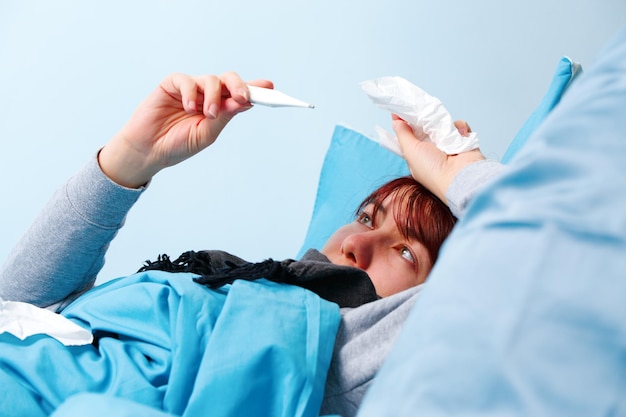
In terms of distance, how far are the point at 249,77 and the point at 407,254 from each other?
1168mm

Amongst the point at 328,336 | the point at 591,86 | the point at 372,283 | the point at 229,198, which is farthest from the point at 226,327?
the point at 229,198

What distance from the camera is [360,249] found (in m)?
1.01

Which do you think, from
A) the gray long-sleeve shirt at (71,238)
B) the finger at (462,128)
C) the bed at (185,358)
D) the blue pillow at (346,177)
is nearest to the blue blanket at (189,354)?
the bed at (185,358)

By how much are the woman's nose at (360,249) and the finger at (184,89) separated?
0.26 meters

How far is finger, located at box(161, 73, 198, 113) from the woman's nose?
0.85 ft

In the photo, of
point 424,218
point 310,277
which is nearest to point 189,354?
point 310,277

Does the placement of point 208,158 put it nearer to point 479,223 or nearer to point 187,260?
point 187,260

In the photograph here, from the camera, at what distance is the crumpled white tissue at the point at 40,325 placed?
2.79 ft

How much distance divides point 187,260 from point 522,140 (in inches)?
21.9

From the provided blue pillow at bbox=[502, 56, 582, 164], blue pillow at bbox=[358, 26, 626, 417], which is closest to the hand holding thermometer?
blue pillow at bbox=[502, 56, 582, 164]

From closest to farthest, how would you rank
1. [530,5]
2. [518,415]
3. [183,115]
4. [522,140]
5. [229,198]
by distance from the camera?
[518,415], [183,115], [522,140], [229,198], [530,5]

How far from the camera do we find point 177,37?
7.04 ft

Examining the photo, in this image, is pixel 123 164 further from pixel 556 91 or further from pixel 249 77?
pixel 249 77

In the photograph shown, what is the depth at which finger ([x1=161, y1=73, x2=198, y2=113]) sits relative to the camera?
3.11 feet
